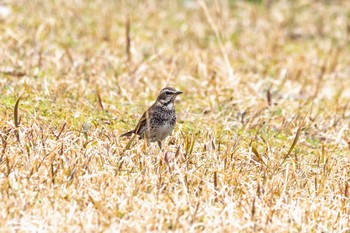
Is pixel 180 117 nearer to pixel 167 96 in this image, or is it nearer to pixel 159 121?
pixel 167 96

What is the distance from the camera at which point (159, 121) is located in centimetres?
795

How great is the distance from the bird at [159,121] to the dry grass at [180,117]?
18 centimetres

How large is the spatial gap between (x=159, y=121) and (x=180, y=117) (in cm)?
142

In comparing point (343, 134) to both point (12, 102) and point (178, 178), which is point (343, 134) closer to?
point (178, 178)

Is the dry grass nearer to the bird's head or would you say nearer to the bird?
the bird

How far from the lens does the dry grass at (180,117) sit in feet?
20.1

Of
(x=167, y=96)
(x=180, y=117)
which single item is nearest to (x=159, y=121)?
(x=167, y=96)

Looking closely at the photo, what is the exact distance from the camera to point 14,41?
11.2 metres

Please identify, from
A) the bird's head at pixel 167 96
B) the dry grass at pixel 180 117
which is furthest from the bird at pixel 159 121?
the dry grass at pixel 180 117

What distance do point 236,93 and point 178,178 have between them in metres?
3.59

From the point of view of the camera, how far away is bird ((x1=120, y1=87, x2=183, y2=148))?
7.88m

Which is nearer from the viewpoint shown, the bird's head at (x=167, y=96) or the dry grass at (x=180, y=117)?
the dry grass at (x=180, y=117)

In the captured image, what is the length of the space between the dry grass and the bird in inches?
7.2

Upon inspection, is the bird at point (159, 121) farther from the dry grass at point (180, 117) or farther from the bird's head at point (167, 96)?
the dry grass at point (180, 117)
